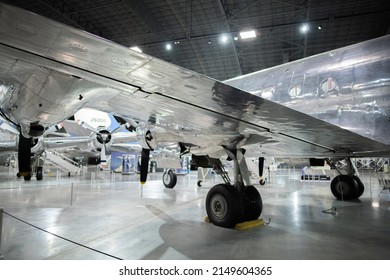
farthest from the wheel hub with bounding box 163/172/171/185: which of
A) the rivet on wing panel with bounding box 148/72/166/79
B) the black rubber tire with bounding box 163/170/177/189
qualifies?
the rivet on wing panel with bounding box 148/72/166/79

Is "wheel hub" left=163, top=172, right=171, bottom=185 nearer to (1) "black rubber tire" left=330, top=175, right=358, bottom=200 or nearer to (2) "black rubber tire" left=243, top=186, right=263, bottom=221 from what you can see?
(1) "black rubber tire" left=330, top=175, right=358, bottom=200

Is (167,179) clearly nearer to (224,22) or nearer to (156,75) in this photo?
(224,22)

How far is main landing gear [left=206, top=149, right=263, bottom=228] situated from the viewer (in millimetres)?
5559

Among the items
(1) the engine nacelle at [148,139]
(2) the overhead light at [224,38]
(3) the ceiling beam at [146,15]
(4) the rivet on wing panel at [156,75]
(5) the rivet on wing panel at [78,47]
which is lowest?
(1) the engine nacelle at [148,139]

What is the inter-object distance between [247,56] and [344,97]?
18591 mm

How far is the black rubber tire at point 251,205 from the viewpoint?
19.8ft

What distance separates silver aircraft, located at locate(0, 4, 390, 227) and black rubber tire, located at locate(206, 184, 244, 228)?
2cm

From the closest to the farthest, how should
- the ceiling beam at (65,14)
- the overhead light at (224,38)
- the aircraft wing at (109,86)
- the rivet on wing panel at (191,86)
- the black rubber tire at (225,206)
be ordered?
the aircraft wing at (109,86), the rivet on wing panel at (191,86), the black rubber tire at (225,206), the ceiling beam at (65,14), the overhead light at (224,38)

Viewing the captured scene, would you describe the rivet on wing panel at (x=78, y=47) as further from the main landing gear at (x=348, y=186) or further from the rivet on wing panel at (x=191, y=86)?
the main landing gear at (x=348, y=186)

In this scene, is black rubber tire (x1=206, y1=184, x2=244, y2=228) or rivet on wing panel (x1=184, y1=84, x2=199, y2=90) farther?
black rubber tire (x1=206, y1=184, x2=244, y2=228)

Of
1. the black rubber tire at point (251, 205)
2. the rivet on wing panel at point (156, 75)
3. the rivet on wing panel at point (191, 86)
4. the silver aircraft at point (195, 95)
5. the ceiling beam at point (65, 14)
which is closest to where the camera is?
the silver aircraft at point (195, 95)

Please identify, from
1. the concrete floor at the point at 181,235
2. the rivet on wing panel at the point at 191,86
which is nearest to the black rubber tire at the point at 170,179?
the concrete floor at the point at 181,235

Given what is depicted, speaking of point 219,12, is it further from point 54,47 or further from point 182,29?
point 54,47

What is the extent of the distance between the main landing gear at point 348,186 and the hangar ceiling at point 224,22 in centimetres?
985
